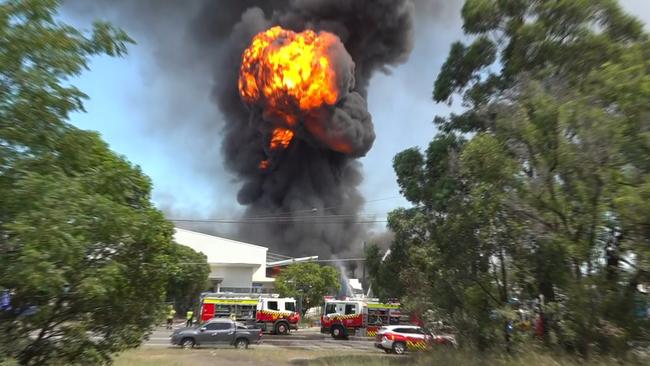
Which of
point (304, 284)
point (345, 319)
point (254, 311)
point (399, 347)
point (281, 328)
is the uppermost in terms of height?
point (304, 284)

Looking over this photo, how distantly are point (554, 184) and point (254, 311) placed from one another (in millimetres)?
33654

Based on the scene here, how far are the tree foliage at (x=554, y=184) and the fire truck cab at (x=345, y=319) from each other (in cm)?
2487

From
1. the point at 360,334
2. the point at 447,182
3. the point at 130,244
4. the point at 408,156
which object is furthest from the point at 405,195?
the point at 360,334

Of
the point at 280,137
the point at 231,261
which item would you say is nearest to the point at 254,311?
the point at 231,261

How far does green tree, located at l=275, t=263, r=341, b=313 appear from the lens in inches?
2307

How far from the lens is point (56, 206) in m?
4.96

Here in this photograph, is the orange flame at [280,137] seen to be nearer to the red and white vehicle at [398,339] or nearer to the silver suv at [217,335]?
the silver suv at [217,335]

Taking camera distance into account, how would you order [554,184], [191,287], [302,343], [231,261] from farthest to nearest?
[231,261]
[191,287]
[302,343]
[554,184]

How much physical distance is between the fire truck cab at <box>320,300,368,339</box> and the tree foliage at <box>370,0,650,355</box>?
24.9m

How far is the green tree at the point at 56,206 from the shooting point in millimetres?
4859

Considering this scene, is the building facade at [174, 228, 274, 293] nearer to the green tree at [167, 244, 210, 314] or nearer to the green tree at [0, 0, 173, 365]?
the green tree at [167, 244, 210, 314]

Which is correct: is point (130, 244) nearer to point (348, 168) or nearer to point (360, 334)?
point (360, 334)

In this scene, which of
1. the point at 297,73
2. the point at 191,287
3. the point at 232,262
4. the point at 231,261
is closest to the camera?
the point at 191,287

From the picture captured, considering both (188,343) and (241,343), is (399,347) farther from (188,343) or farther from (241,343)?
(188,343)
